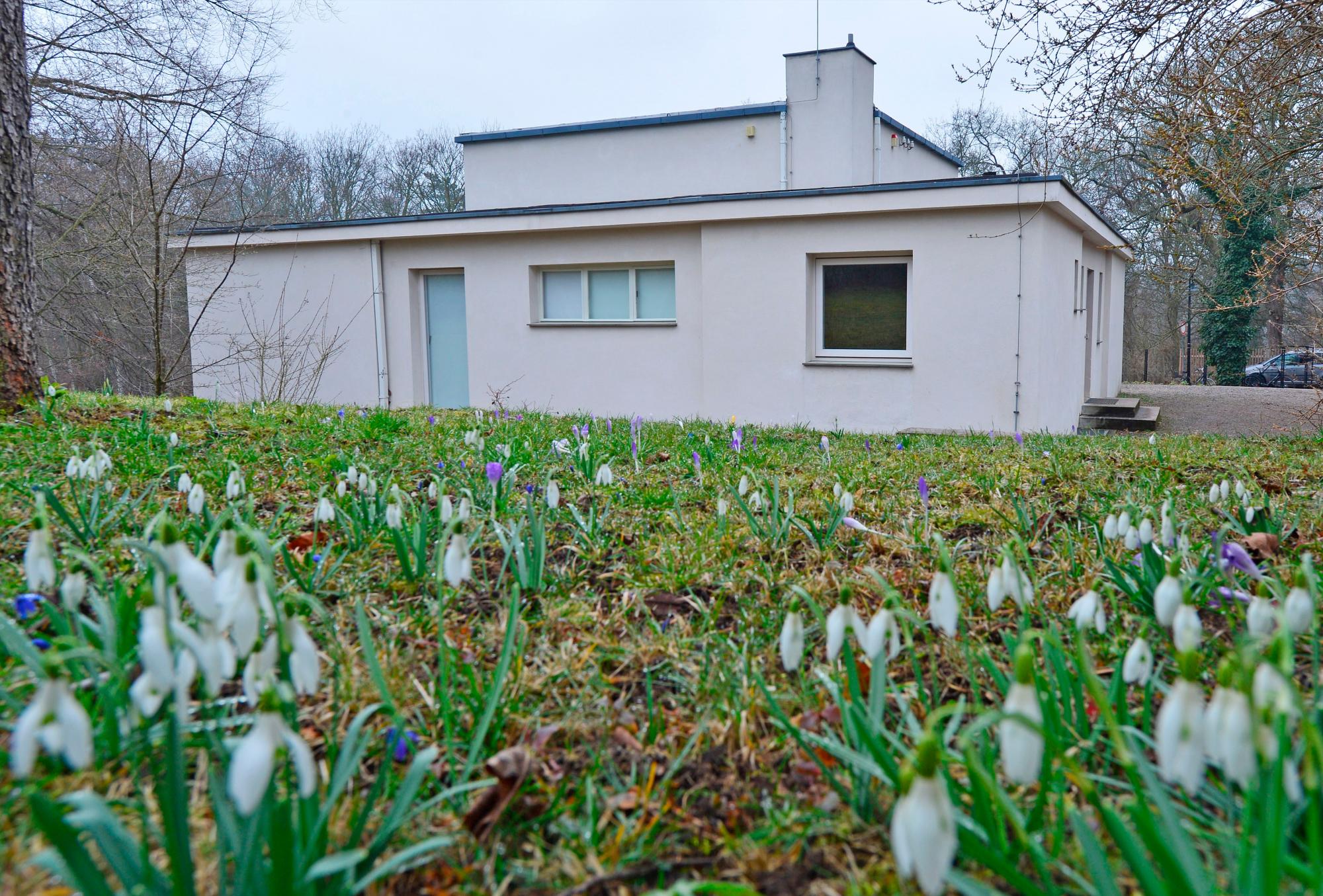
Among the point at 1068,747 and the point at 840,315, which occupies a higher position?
the point at 840,315

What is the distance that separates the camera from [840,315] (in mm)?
12227

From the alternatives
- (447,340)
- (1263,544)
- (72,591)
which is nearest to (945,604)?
(72,591)

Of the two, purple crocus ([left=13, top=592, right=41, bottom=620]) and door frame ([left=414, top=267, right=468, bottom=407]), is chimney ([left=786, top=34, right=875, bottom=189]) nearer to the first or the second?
door frame ([left=414, top=267, right=468, bottom=407])

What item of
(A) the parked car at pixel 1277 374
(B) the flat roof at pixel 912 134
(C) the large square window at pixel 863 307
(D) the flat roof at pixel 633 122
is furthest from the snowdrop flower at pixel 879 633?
(A) the parked car at pixel 1277 374

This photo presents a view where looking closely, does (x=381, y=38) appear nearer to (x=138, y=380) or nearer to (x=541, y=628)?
(x=138, y=380)

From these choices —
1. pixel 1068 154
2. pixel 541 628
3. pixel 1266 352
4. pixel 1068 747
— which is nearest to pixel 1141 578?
pixel 1068 747

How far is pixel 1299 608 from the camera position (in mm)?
1462

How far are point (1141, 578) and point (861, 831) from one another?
130cm

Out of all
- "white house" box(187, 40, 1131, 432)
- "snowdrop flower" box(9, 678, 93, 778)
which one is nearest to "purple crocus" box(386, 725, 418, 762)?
"snowdrop flower" box(9, 678, 93, 778)

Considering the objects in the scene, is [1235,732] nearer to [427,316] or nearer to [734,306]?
[734,306]

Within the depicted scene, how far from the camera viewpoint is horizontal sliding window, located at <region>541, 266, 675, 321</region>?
1321cm

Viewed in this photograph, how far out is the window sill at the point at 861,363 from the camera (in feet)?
38.4

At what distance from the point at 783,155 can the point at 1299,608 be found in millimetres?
14776

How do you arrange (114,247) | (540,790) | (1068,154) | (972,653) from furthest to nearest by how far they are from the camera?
(114,247) < (1068,154) < (972,653) < (540,790)
